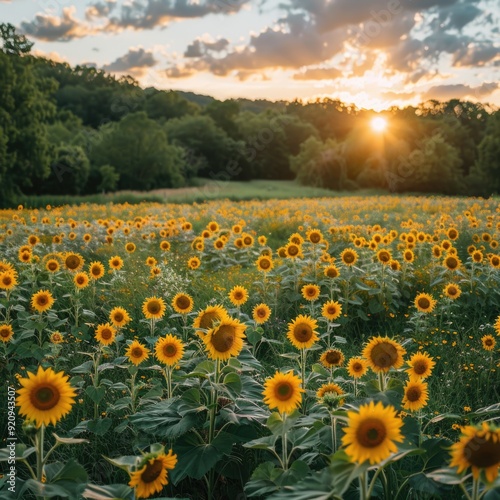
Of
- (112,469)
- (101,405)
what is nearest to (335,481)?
(112,469)

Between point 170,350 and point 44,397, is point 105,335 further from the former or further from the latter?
point 44,397

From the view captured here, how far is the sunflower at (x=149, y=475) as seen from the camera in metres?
1.82

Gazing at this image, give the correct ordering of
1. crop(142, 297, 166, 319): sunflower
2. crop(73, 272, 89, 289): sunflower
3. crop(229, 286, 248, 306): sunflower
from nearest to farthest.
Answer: crop(142, 297, 166, 319): sunflower, crop(229, 286, 248, 306): sunflower, crop(73, 272, 89, 289): sunflower

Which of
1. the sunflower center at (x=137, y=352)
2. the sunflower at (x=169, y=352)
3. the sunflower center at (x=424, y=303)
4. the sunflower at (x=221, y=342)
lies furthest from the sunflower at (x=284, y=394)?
the sunflower center at (x=424, y=303)

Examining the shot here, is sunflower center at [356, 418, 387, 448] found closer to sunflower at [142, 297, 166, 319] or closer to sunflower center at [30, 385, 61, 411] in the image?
sunflower center at [30, 385, 61, 411]

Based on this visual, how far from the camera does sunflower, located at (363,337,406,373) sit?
2.56 metres

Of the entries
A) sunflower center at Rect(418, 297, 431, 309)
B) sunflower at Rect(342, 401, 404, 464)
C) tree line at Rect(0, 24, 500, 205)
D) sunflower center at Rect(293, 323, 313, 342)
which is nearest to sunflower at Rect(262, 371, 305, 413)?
sunflower at Rect(342, 401, 404, 464)

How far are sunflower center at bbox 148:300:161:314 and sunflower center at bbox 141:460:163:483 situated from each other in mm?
2348

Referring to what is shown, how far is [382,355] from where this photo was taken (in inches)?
101

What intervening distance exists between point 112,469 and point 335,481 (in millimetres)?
1942

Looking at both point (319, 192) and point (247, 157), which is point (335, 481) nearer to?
point (319, 192)

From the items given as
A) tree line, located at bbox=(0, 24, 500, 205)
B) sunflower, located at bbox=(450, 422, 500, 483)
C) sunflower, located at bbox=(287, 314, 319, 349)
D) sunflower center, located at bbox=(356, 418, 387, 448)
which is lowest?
sunflower, located at bbox=(287, 314, 319, 349)

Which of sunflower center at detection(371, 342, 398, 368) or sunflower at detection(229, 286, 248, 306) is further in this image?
sunflower at detection(229, 286, 248, 306)

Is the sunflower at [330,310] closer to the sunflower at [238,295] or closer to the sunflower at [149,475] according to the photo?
the sunflower at [238,295]
